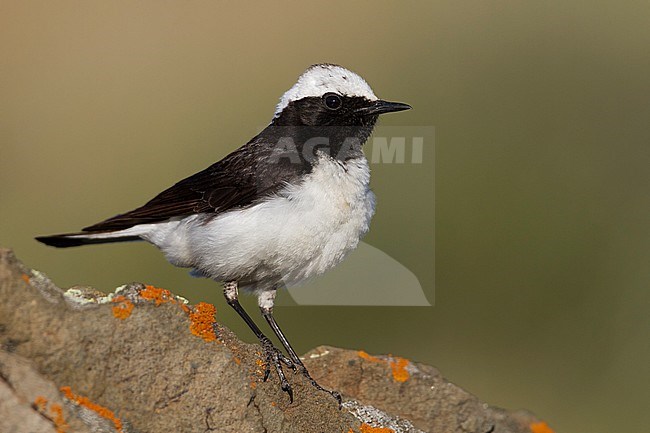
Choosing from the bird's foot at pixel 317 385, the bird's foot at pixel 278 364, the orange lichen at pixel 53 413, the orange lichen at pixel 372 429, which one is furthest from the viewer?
the bird's foot at pixel 317 385

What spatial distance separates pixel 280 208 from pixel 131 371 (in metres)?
2.19

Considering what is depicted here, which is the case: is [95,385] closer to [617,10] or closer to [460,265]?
[460,265]

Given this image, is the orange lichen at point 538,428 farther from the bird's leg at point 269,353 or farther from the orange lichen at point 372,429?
the bird's leg at point 269,353

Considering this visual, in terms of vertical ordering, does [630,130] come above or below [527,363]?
above

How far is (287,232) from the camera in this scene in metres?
7.45

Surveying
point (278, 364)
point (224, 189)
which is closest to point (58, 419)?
point (278, 364)

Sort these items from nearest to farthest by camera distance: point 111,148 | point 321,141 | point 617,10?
point 321,141 → point 111,148 → point 617,10

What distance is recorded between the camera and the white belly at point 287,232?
749 cm

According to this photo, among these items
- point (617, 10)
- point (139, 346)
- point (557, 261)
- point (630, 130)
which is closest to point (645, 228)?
point (557, 261)

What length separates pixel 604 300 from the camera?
1334 cm

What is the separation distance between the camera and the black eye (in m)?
8.49

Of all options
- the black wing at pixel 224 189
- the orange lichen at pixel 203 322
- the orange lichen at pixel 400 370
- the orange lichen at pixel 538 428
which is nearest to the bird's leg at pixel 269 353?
the orange lichen at pixel 203 322

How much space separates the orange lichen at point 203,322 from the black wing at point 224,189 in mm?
A: 1655

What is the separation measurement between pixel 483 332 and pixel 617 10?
27.9 feet
